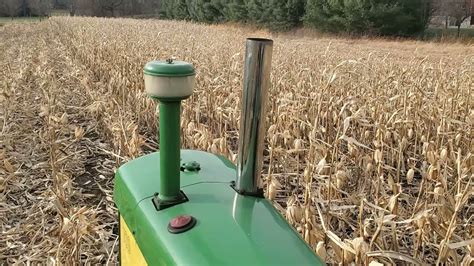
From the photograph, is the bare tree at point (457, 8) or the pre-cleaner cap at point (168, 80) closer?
the pre-cleaner cap at point (168, 80)

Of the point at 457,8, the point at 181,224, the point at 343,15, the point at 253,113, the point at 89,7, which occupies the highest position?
the point at 457,8

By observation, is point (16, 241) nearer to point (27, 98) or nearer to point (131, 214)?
point (131, 214)

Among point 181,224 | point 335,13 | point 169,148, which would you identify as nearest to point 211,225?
point 181,224

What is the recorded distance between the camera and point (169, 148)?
A: 1.31 m

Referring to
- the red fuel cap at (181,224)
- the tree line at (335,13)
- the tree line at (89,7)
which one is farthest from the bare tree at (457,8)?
the red fuel cap at (181,224)

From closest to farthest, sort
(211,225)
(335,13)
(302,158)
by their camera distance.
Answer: (211,225) → (302,158) → (335,13)

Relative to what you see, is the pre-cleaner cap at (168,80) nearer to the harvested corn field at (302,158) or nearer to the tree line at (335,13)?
the harvested corn field at (302,158)

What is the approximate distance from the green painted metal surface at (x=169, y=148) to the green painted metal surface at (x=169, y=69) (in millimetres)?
89

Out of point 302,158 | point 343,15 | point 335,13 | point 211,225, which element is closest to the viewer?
point 211,225

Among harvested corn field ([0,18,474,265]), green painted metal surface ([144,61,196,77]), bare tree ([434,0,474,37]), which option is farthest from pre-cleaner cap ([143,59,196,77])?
bare tree ([434,0,474,37])

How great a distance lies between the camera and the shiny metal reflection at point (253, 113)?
1.23 meters

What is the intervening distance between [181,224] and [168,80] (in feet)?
1.25

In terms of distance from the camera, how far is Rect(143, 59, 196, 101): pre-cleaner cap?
124 cm

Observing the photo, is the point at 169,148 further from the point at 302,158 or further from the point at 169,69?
the point at 302,158
